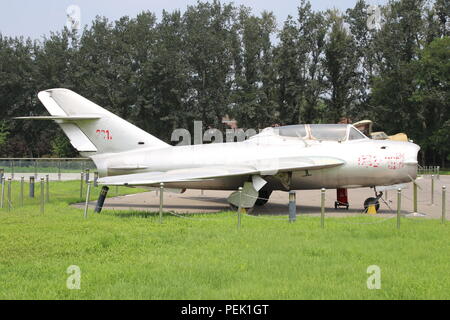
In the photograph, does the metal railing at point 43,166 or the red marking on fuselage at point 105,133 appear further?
the metal railing at point 43,166

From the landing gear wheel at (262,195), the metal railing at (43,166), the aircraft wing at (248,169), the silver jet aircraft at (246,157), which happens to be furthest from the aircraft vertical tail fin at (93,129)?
the metal railing at (43,166)

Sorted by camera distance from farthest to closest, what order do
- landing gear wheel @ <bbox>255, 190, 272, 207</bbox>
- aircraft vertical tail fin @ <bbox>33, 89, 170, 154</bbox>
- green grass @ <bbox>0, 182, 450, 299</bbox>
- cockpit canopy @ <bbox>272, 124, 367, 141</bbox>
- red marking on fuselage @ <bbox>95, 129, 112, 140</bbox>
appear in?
landing gear wheel @ <bbox>255, 190, 272, 207</bbox> → red marking on fuselage @ <bbox>95, 129, 112, 140</bbox> → aircraft vertical tail fin @ <bbox>33, 89, 170, 154</bbox> → cockpit canopy @ <bbox>272, 124, 367, 141</bbox> → green grass @ <bbox>0, 182, 450, 299</bbox>

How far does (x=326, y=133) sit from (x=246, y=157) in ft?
8.00

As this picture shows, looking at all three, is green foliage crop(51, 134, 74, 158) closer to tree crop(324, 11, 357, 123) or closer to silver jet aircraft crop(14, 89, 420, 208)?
tree crop(324, 11, 357, 123)

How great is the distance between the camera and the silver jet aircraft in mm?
13391

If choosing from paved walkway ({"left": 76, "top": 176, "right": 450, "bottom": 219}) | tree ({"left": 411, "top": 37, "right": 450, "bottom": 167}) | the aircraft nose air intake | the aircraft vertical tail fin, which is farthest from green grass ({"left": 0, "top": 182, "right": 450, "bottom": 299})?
tree ({"left": 411, "top": 37, "right": 450, "bottom": 167})

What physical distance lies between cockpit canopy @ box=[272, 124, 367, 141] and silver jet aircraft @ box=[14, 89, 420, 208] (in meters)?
0.03

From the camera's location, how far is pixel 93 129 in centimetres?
1511

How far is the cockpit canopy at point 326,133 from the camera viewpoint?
14.1m

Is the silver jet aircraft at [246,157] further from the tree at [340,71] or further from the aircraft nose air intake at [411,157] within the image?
the tree at [340,71]

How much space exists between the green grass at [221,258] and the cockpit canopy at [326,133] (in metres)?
3.52

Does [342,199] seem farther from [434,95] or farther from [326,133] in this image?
[434,95]

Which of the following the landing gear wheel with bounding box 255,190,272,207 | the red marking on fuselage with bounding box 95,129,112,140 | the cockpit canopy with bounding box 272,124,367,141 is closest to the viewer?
the cockpit canopy with bounding box 272,124,367,141

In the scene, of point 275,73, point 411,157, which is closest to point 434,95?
point 275,73
